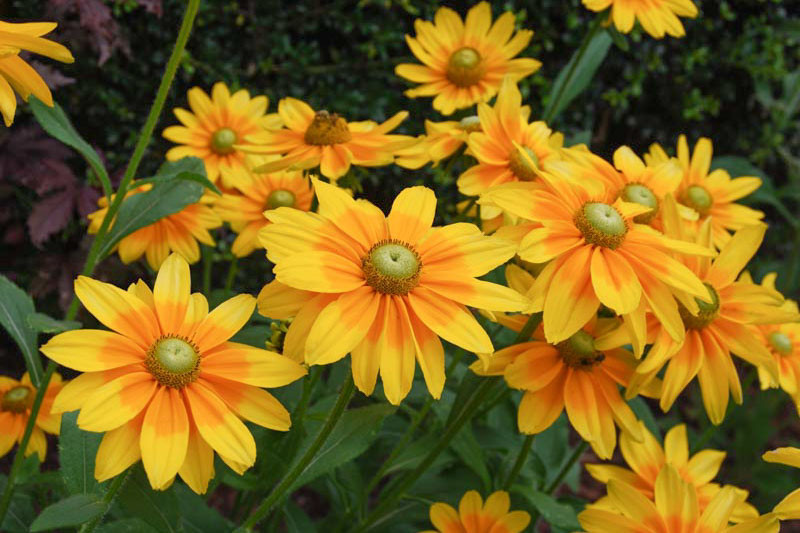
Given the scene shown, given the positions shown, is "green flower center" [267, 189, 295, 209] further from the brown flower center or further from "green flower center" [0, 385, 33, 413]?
"green flower center" [0, 385, 33, 413]

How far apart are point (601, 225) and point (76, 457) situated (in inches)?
32.0

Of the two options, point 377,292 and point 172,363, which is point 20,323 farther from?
point 377,292

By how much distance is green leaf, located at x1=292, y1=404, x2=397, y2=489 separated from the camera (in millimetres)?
1236

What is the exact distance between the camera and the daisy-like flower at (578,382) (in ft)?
4.10

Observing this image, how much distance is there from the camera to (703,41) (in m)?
3.07

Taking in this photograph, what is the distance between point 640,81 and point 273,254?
7.59 ft

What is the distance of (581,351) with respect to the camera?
1286 millimetres

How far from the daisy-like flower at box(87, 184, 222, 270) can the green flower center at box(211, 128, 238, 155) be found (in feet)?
0.47

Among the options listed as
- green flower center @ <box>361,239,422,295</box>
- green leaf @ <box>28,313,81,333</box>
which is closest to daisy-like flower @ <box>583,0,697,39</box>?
green flower center @ <box>361,239,422,295</box>

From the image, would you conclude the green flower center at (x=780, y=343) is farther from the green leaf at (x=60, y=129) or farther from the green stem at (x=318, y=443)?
the green leaf at (x=60, y=129)

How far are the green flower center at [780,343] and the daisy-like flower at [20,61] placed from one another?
1.29m

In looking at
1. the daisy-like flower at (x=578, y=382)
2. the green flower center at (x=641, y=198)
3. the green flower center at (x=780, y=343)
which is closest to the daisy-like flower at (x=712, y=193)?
the green flower center at (x=780, y=343)

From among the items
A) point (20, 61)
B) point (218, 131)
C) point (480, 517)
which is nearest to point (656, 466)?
point (480, 517)

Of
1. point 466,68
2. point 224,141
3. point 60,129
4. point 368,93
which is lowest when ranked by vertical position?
point 60,129
